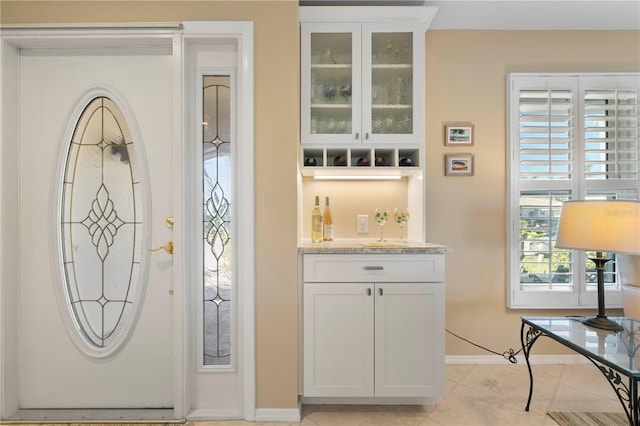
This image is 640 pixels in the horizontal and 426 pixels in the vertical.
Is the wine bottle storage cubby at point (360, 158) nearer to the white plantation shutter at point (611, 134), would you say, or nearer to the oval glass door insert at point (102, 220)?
the oval glass door insert at point (102, 220)

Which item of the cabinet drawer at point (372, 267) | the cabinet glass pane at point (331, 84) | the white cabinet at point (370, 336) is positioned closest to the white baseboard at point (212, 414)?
the white cabinet at point (370, 336)

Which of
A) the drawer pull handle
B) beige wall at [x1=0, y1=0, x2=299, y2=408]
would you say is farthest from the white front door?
the drawer pull handle

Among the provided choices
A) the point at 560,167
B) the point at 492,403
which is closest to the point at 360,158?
the point at 560,167

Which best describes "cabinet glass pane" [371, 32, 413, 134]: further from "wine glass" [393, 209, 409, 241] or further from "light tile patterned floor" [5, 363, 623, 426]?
"light tile patterned floor" [5, 363, 623, 426]

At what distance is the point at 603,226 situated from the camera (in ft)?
5.54

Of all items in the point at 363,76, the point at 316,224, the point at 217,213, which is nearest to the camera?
the point at 217,213

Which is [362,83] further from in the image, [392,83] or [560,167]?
[560,167]

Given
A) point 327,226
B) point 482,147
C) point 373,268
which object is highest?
point 482,147

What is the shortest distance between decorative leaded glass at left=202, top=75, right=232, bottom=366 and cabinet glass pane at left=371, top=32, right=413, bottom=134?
0.97m

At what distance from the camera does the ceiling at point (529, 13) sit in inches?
89.0

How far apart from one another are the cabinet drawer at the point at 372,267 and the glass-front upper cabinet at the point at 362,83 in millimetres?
784

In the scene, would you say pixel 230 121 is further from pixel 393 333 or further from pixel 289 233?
pixel 393 333

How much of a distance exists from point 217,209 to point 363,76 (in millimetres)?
1282

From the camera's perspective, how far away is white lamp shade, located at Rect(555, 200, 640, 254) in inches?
64.2
